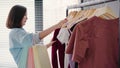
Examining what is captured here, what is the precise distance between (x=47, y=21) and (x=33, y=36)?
88 centimetres

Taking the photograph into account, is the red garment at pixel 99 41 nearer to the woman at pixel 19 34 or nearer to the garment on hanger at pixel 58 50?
the garment on hanger at pixel 58 50

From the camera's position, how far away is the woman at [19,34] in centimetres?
185

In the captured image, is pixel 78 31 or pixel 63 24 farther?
pixel 63 24

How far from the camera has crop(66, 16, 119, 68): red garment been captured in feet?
4.12

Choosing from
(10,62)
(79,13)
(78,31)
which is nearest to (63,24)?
(79,13)

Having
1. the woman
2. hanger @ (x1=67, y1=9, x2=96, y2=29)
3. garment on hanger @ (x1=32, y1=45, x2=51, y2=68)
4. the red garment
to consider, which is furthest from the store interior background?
the red garment

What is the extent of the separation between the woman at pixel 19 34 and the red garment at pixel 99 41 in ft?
1.75

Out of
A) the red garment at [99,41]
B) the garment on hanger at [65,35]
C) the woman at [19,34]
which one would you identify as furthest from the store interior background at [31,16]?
the red garment at [99,41]

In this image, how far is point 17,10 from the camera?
6.57 ft

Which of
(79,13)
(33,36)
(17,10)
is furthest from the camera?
(17,10)

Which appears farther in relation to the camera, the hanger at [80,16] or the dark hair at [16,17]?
the dark hair at [16,17]

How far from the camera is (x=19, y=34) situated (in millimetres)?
1898

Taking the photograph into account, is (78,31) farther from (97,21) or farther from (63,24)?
(63,24)

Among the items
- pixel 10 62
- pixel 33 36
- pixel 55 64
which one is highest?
pixel 33 36
